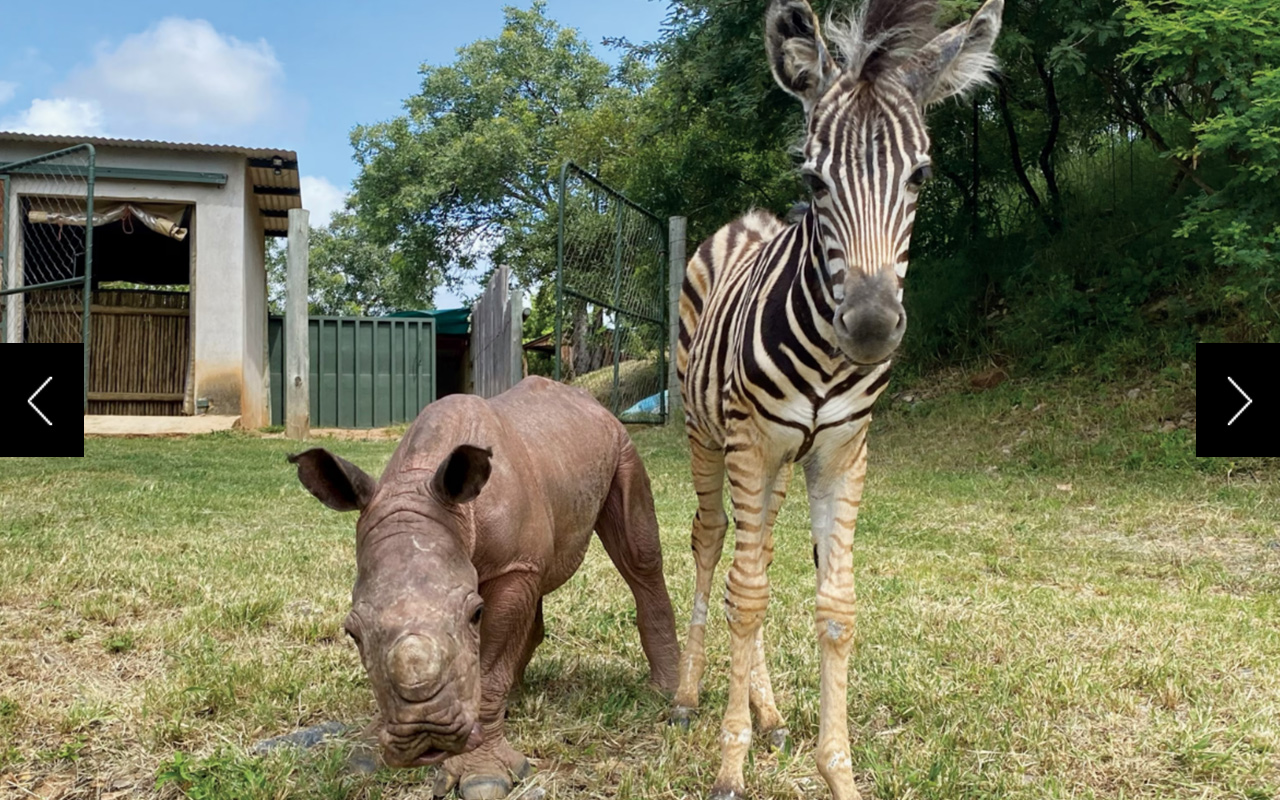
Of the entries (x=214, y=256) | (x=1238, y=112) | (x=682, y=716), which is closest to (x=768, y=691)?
(x=682, y=716)

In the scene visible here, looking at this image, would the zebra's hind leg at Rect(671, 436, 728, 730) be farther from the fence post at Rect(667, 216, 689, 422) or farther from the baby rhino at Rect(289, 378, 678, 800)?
the fence post at Rect(667, 216, 689, 422)

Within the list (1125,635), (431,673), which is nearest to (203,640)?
(431,673)

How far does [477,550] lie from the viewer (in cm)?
295

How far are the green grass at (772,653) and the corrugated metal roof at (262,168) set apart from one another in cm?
808

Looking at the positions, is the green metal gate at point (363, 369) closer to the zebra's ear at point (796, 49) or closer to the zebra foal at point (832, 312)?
the zebra foal at point (832, 312)

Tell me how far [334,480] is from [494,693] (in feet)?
2.87

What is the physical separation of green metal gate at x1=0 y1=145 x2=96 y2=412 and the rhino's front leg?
9.62 m

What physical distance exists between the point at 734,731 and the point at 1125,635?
2.84m

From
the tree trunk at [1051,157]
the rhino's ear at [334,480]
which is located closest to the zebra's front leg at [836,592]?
the rhino's ear at [334,480]

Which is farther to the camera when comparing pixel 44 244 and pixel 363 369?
pixel 363 369

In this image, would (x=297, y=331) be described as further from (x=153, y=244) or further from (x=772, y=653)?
(x=772, y=653)

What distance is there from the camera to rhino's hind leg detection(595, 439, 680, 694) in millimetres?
4023

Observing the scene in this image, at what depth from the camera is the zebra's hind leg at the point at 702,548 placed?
12.5 ft

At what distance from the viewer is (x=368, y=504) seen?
9.29 feet
